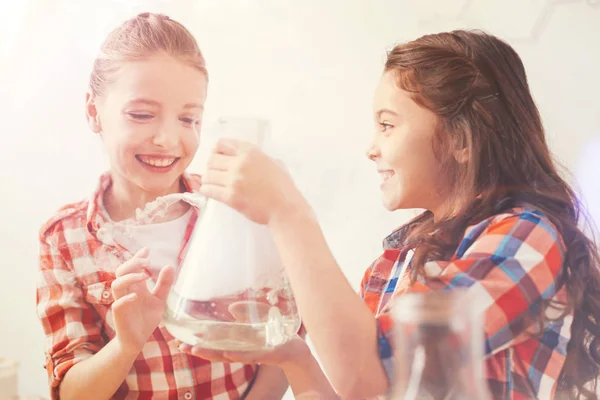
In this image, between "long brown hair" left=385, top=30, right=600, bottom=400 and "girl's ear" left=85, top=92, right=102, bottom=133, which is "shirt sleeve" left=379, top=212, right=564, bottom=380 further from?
"girl's ear" left=85, top=92, right=102, bottom=133

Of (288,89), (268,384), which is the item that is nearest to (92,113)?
(288,89)

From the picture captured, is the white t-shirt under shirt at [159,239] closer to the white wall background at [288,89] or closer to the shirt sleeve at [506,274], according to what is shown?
the white wall background at [288,89]

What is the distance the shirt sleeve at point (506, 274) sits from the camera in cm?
44

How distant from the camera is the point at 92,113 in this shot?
568 millimetres

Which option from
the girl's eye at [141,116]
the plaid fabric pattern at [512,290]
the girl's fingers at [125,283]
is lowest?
the girl's fingers at [125,283]

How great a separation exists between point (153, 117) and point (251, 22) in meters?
0.11

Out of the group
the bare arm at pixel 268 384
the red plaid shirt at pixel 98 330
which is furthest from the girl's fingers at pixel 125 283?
the bare arm at pixel 268 384

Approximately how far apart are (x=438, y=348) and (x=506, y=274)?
0.23ft

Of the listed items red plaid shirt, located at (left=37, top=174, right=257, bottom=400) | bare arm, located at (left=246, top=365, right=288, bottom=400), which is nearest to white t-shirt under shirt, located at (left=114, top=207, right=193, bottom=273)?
red plaid shirt, located at (left=37, top=174, right=257, bottom=400)

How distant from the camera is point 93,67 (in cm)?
57

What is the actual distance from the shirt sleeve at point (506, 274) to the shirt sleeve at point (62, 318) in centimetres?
24

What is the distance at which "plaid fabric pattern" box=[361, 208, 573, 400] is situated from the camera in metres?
0.44

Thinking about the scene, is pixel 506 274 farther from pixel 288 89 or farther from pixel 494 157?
pixel 288 89

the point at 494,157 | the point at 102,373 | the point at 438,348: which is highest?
the point at 494,157
